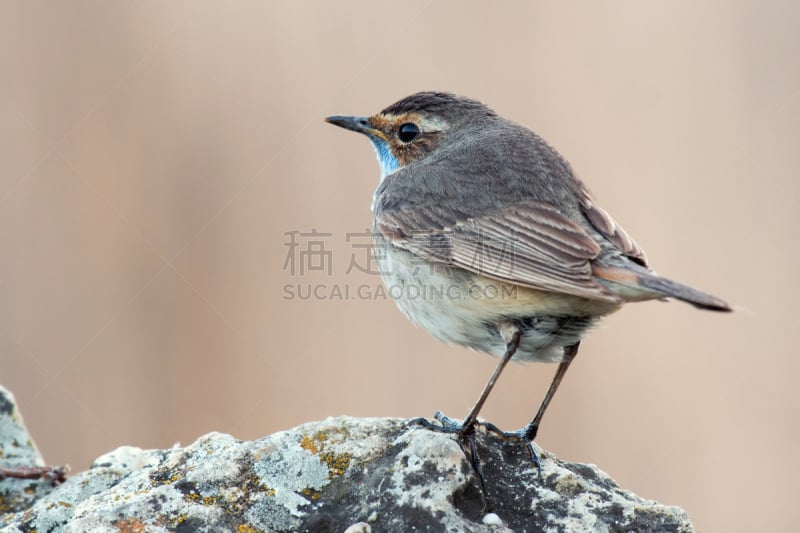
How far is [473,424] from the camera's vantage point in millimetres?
3812

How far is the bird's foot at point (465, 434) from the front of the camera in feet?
11.2

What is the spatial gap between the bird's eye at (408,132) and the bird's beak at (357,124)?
0.45ft

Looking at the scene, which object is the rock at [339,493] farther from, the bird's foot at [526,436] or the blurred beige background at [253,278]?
the blurred beige background at [253,278]

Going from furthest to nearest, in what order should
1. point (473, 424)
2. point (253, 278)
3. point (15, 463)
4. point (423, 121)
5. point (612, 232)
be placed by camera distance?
point (253, 278) < point (423, 121) < point (612, 232) < point (15, 463) < point (473, 424)

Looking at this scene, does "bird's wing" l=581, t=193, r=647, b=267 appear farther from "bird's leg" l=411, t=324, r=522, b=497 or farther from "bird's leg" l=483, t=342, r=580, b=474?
"bird's leg" l=411, t=324, r=522, b=497

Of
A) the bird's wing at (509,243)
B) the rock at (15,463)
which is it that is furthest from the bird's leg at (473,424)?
the rock at (15,463)

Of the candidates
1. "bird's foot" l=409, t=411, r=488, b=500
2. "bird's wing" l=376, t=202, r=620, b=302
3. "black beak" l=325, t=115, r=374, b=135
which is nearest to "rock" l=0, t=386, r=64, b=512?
"bird's foot" l=409, t=411, r=488, b=500

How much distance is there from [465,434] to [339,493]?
0.66 meters

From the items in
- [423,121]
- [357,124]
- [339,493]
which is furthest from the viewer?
[357,124]

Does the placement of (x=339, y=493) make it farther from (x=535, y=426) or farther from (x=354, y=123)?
(x=354, y=123)

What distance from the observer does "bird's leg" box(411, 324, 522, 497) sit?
11.4 ft

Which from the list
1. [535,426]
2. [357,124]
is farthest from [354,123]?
[535,426]

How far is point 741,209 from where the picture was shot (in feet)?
24.4

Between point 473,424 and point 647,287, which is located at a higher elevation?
point 647,287
